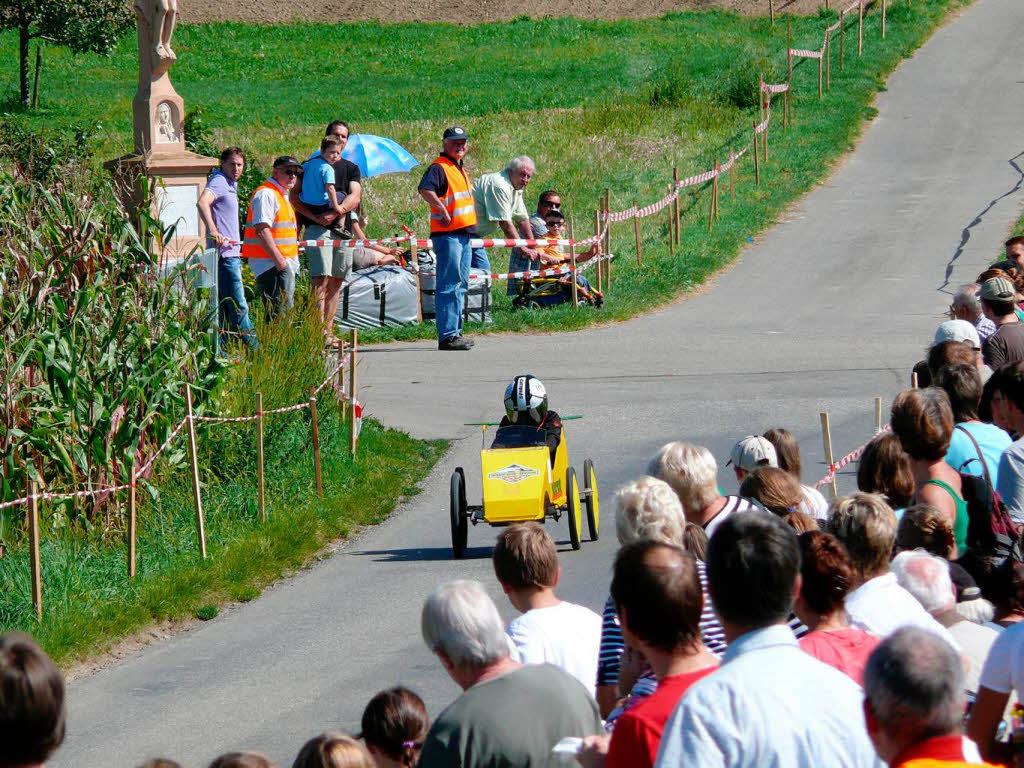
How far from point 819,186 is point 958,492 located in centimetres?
2238

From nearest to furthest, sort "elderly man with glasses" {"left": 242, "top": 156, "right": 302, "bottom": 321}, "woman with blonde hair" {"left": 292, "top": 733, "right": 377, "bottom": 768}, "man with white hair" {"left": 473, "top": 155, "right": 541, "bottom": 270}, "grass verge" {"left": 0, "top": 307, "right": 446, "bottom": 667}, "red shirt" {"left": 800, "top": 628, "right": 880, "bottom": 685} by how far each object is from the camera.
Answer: "woman with blonde hair" {"left": 292, "top": 733, "right": 377, "bottom": 768}, "red shirt" {"left": 800, "top": 628, "right": 880, "bottom": 685}, "grass verge" {"left": 0, "top": 307, "right": 446, "bottom": 667}, "elderly man with glasses" {"left": 242, "top": 156, "right": 302, "bottom": 321}, "man with white hair" {"left": 473, "top": 155, "right": 541, "bottom": 270}

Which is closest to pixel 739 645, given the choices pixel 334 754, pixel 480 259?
pixel 334 754

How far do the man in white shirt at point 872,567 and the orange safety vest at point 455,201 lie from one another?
38.4ft

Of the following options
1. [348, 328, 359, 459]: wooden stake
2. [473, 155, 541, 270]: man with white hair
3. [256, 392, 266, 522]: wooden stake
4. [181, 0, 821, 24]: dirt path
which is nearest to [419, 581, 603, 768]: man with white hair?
[256, 392, 266, 522]: wooden stake

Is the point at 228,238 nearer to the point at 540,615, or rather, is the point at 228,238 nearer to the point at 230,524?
the point at 230,524

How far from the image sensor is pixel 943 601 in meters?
5.59

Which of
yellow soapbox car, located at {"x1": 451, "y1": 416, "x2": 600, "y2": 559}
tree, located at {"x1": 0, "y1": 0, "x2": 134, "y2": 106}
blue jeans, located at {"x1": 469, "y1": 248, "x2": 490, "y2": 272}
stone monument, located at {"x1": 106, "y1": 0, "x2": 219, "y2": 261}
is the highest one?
tree, located at {"x1": 0, "y1": 0, "x2": 134, "y2": 106}

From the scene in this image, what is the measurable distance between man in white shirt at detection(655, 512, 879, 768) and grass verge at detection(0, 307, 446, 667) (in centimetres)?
571

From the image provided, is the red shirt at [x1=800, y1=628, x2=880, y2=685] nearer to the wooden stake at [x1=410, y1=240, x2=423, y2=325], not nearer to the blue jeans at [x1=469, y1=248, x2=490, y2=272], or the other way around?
the wooden stake at [x1=410, y1=240, x2=423, y2=325]

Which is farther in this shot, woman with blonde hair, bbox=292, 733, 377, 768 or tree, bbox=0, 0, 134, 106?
tree, bbox=0, 0, 134, 106

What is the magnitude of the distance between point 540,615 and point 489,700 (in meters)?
1.09

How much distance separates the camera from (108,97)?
50.7 metres

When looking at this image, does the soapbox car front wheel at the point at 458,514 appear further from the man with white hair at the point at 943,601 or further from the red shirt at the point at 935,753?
the red shirt at the point at 935,753

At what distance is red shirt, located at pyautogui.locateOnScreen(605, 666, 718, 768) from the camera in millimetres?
4164
